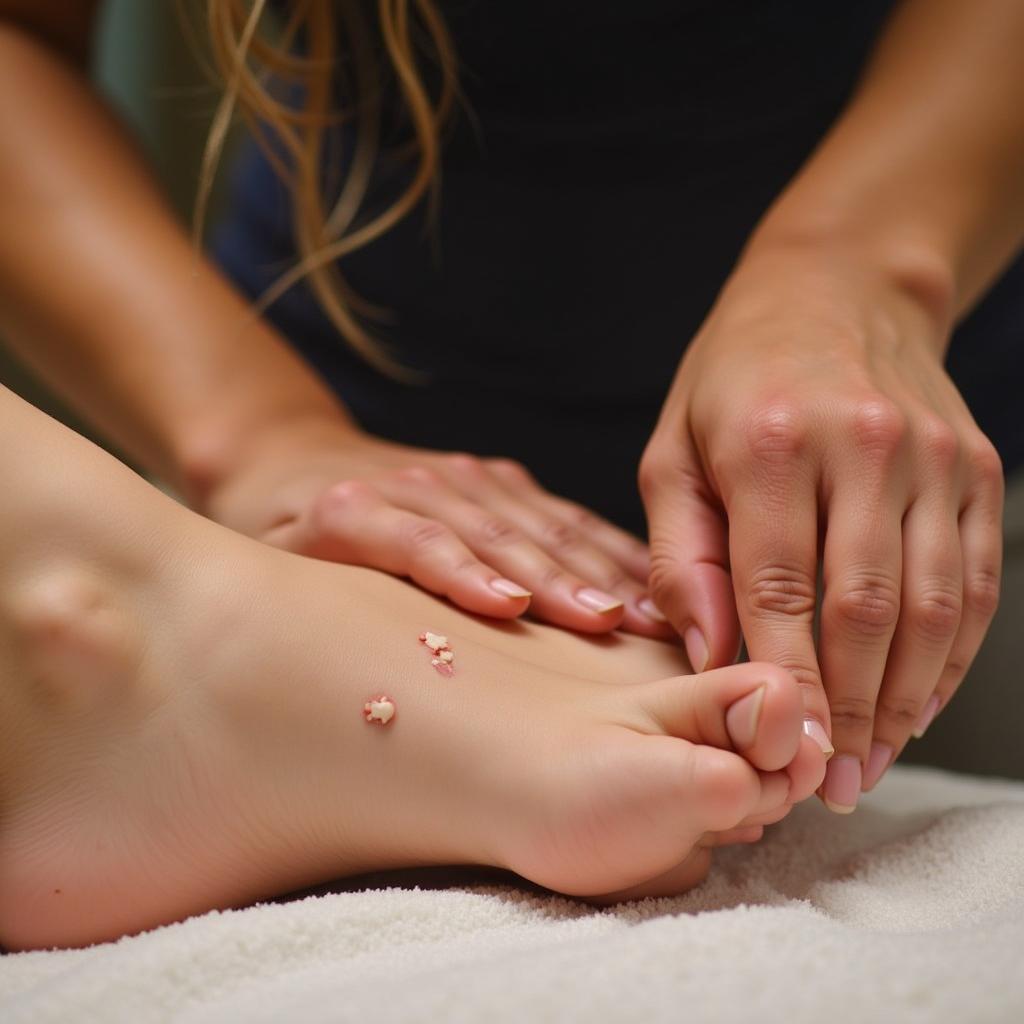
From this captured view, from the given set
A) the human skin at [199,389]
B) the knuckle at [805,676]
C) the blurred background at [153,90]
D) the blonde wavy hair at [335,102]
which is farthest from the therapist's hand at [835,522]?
the blurred background at [153,90]

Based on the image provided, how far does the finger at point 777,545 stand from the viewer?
23.0 inches

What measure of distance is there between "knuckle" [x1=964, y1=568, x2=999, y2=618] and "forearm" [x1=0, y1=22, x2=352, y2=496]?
0.55 metres

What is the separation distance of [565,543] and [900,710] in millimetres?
257

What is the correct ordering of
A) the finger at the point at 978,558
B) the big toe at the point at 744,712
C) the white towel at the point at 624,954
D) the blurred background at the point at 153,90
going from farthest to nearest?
the blurred background at the point at 153,90, the finger at the point at 978,558, the big toe at the point at 744,712, the white towel at the point at 624,954

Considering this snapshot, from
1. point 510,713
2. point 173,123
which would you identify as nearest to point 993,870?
point 510,713

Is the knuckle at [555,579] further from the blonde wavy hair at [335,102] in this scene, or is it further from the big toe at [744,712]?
the blonde wavy hair at [335,102]

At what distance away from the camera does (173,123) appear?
190cm

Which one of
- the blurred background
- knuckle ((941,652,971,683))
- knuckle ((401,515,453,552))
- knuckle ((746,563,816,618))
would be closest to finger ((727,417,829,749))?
knuckle ((746,563,816,618))

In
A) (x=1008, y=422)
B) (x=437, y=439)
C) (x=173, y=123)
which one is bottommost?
(x=1008, y=422)

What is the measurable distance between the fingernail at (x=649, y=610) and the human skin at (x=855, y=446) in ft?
0.27

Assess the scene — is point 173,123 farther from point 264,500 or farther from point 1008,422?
point 1008,422

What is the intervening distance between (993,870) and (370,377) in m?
0.75

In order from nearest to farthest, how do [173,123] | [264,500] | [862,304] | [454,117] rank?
[862,304] < [264,500] < [454,117] < [173,123]

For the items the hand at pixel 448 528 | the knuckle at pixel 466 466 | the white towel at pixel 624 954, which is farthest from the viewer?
the knuckle at pixel 466 466
